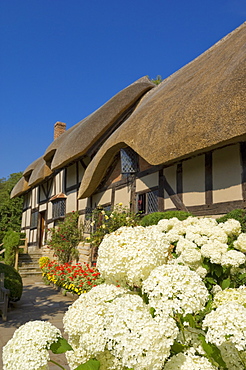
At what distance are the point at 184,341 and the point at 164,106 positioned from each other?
679 cm

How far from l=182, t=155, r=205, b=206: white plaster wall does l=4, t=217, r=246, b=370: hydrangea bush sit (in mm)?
5288

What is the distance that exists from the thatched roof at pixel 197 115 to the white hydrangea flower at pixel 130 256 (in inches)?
159

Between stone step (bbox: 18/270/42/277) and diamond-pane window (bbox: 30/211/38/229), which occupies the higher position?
diamond-pane window (bbox: 30/211/38/229)

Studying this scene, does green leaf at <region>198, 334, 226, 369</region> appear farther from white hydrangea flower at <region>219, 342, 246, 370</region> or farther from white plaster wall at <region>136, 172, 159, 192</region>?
white plaster wall at <region>136, 172, 159, 192</region>

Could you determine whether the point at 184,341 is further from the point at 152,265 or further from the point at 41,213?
the point at 41,213

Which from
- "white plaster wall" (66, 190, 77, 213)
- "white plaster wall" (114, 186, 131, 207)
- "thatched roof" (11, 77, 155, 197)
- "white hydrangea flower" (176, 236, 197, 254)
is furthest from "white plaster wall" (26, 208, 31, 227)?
"white hydrangea flower" (176, 236, 197, 254)

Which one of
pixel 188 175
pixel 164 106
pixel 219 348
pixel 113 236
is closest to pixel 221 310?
pixel 219 348

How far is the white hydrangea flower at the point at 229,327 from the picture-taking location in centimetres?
112

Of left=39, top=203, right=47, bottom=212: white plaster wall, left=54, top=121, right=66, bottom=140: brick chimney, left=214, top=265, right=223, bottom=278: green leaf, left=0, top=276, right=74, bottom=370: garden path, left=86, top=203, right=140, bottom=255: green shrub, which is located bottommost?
left=0, top=276, right=74, bottom=370: garden path

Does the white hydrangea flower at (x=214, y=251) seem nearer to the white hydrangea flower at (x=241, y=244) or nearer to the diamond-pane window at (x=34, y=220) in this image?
the white hydrangea flower at (x=241, y=244)

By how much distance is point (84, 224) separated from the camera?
11.9 m

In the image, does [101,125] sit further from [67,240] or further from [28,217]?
[28,217]

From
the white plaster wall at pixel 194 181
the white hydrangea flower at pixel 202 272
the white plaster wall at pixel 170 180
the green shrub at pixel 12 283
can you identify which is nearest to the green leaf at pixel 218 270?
the white hydrangea flower at pixel 202 272

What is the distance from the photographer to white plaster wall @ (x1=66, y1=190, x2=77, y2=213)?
1295 cm
